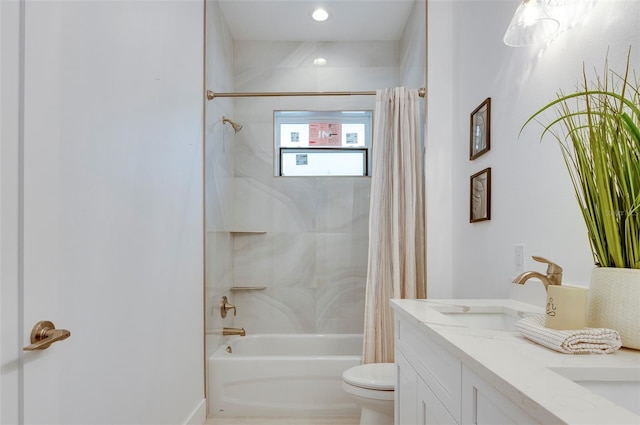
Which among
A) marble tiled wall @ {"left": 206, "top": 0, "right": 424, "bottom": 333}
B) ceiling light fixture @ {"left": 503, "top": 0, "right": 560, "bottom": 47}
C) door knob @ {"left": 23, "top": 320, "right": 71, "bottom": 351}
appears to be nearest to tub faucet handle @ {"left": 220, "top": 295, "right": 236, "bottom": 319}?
marble tiled wall @ {"left": 206, "top": 0, "right": 424, "bottom": 333}

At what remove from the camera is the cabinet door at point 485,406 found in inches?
25.2

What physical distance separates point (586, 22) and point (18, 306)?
163 cm

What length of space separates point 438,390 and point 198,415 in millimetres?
1741

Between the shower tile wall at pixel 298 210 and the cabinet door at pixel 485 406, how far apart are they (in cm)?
240

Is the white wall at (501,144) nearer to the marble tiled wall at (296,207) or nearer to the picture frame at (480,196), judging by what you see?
the picture frame at (480,196)

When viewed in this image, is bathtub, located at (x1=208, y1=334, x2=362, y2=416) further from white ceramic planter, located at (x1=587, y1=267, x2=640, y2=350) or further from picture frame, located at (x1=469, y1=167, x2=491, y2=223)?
white ceramic planter, located at (x1=587, y1=267, x2=640, y2=350)

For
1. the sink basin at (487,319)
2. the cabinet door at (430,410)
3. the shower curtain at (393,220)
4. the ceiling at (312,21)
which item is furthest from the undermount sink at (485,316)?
the ceiling at (312,21)

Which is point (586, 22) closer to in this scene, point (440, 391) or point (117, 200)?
point (440, 391)

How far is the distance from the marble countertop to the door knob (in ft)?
2.84

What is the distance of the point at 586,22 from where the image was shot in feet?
3.96

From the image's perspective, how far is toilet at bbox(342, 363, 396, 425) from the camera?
191 cm

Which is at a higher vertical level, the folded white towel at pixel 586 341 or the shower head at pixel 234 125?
the shower head at pixel 234 125

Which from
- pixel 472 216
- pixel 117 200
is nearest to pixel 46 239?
pixel 117 200

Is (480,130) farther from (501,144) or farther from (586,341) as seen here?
(586,341)
